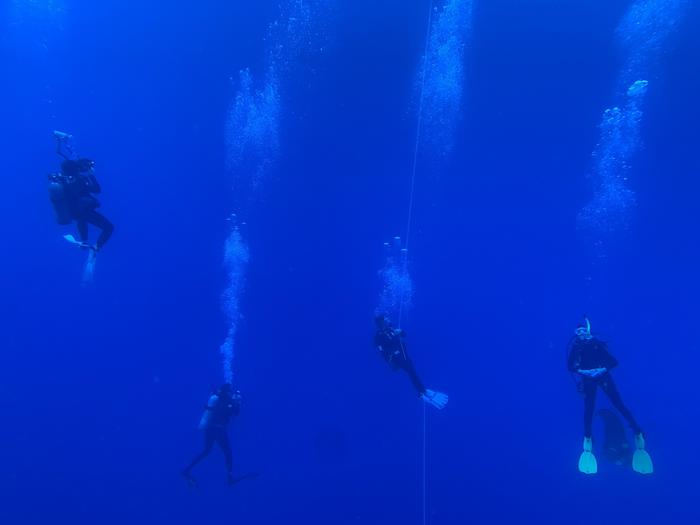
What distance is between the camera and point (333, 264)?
72.0ft

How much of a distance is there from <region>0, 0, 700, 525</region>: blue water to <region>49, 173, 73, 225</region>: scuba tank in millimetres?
13713

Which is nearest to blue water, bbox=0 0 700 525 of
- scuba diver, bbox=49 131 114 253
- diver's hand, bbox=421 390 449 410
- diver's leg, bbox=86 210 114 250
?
diver's hand, bbox=421 390 449 410

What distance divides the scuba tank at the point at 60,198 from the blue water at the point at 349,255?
1371cm

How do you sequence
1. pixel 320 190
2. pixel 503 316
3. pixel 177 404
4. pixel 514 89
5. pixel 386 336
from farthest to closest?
pixel 177 404, pixel 503 316, pixel 320 190, pixel 514 89, pixel 386 336

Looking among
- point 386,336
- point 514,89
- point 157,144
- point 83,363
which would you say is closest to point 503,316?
point 514,89

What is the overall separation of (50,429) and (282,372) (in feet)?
37.4

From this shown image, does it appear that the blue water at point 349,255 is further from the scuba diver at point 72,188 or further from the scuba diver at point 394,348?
the scuba diver at point 72,188

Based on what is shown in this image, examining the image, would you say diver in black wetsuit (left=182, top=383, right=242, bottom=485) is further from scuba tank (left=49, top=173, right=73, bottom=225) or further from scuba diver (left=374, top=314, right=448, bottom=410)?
scuba tank (left=49, top=173, right=73, bottom=225)

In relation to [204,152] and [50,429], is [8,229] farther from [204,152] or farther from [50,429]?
[204,152]

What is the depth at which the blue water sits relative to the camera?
19.5 meters

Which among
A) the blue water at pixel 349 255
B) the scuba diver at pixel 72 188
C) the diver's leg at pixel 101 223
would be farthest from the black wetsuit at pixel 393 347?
the blue water at pixel 349 255

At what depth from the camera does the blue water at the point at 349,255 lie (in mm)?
19469

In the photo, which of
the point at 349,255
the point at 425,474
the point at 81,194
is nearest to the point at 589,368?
the point at 81,194

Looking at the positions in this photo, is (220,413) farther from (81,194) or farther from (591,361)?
(591,361)
